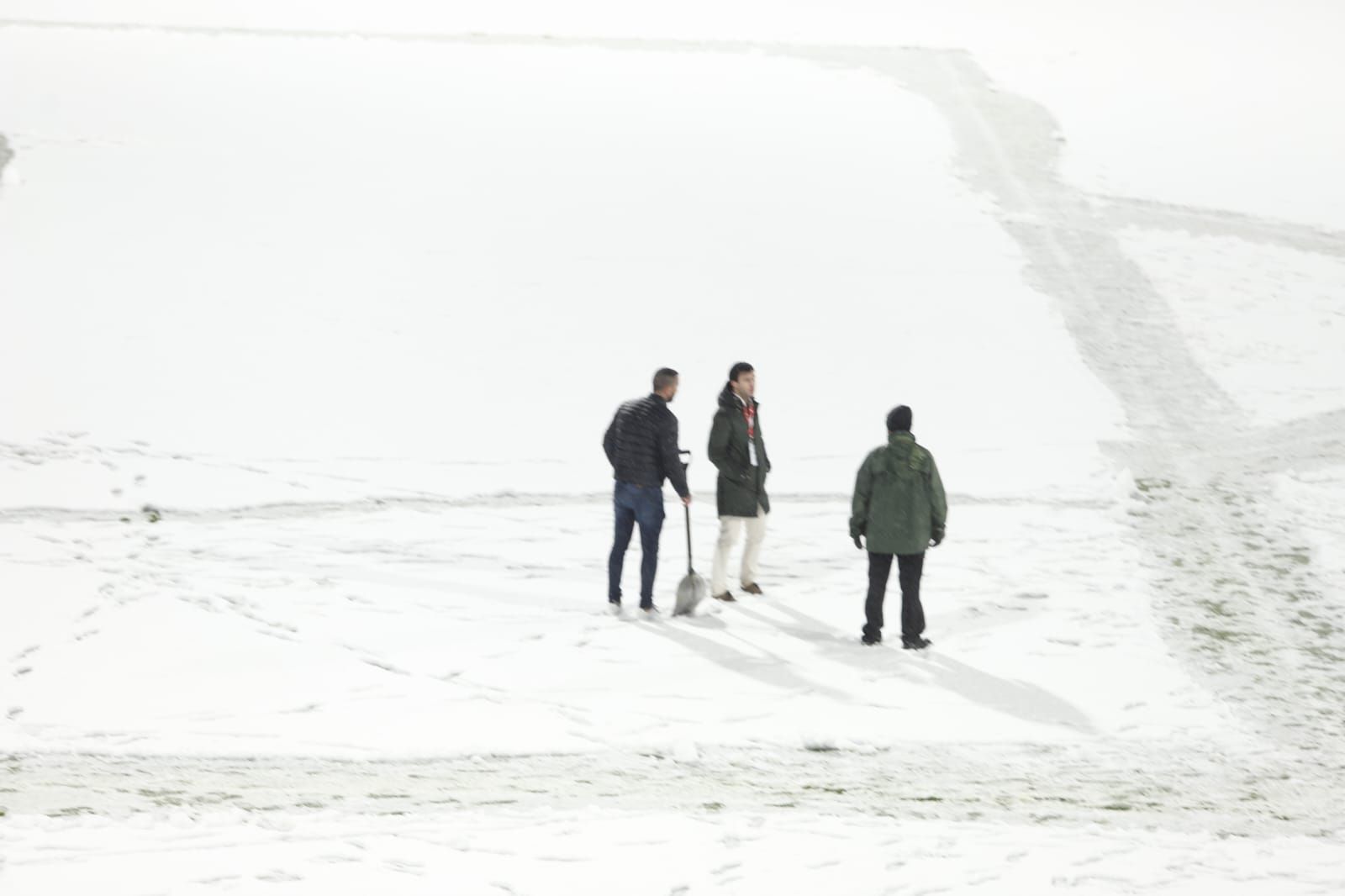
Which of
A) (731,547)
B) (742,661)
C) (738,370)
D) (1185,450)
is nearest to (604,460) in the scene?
(731,547)

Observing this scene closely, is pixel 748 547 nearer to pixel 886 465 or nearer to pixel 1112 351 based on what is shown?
pixel 886 465

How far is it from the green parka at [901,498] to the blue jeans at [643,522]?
46.6 inches

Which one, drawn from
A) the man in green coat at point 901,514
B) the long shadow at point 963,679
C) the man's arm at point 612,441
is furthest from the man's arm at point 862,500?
the man's arm at point 612,441

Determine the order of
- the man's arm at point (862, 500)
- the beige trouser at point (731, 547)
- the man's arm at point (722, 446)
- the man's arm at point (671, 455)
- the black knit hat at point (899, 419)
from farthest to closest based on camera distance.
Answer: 1. the beige trouser at point (731, 547)
2. the man's arm at point (722, 446)
3. the man's arm at point (671, 455)
4. the man's arm at point (862, 500)
5. the black knit hat at point (899, 419)

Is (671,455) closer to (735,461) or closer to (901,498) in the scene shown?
(735,461)

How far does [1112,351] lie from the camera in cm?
1438

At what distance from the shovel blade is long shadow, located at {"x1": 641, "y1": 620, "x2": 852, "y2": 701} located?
4.2 inches

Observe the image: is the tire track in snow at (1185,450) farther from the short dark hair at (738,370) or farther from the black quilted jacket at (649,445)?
the black quilted jacket at (649,445)

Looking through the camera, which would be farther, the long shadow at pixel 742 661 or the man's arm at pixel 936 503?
the man's arm at pixel 936 503

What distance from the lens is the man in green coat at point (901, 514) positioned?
328 inches

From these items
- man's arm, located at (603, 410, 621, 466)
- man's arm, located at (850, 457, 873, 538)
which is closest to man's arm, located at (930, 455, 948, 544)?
man's arm, located at (850, 457, 873, 538)

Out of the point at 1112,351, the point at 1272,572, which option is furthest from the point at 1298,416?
the point at 1272,572

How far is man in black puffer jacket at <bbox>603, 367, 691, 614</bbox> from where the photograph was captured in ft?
28.6

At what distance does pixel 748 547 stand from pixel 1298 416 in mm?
6387
